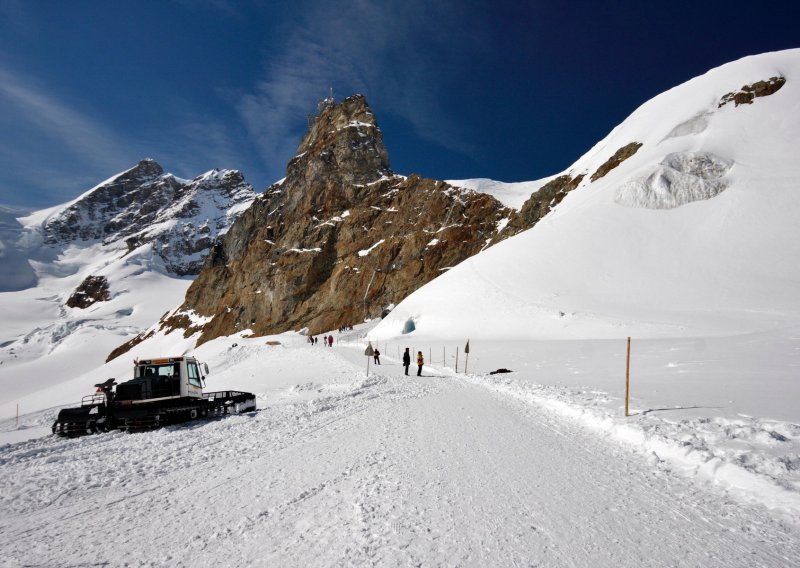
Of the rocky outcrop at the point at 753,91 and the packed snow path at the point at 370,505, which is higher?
the rocky outcrop at the point at 753,91

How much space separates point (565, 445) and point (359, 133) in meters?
123

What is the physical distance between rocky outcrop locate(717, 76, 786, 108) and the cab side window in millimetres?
90103

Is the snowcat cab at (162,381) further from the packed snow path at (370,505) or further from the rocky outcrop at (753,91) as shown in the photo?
the rocky outcrop at (753,91)

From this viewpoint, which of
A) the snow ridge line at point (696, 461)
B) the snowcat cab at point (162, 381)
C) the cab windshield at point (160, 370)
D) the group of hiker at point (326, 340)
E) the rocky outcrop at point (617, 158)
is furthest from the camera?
the rocky outcrop at point (617, 158)

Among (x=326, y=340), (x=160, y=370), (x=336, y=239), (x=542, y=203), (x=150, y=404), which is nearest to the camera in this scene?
(x=150, y=404)

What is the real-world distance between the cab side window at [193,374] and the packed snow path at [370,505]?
4.21 meters

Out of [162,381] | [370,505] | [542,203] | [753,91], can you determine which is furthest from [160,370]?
[753,91]

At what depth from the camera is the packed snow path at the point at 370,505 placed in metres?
4.04

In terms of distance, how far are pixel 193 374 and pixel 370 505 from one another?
10670 mm

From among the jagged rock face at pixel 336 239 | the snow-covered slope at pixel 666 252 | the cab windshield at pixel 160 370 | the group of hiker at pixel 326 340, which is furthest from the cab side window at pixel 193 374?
the jagged rock face at pixel 336 239

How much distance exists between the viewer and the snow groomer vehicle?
35.1 ft

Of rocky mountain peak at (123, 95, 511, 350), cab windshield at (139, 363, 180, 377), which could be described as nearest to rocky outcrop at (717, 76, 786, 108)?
rocky mountain peak at (123, 95, 511, 350)

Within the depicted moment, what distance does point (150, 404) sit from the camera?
38.4 ft

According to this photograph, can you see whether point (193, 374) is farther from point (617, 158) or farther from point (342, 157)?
point (342, 157)
